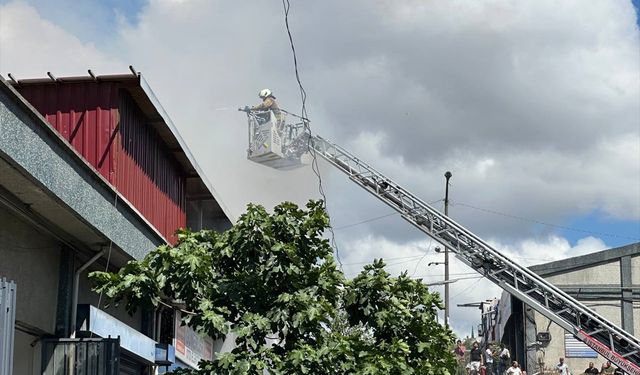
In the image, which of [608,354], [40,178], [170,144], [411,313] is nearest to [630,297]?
[608,354]

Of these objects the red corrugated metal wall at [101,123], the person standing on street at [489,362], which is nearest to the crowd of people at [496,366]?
the person standing on street at [489,362]

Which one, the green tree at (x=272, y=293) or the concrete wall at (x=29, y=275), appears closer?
the green tree at (x=272, y=293)

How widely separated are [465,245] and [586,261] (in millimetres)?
8124

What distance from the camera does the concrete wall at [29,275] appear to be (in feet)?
34.2

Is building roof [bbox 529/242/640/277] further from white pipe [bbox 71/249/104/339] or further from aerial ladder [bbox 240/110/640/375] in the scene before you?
white pipe [bbox 71/249/104/339]

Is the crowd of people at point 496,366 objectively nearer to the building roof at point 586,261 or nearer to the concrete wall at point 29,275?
the building roof at point 586,261

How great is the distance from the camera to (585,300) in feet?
122

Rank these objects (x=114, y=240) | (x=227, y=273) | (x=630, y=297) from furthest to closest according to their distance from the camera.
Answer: (x=630, y=297) < (x=114, y=240) < (x=227, y=273)

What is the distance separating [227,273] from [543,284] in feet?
71.1

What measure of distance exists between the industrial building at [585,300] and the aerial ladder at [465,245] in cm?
604

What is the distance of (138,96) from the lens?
1485 cm

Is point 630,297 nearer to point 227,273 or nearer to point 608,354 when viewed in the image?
point 608,354

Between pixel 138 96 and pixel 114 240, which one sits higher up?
pixel 138 96

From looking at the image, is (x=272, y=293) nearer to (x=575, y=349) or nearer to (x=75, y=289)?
(x=75, y=289)
